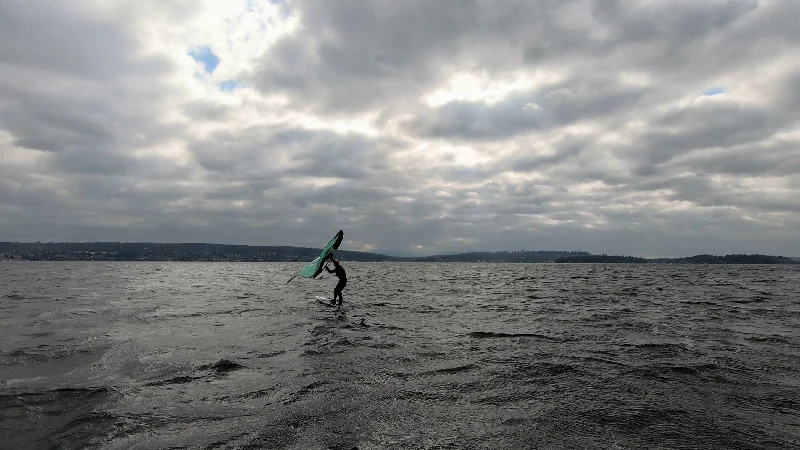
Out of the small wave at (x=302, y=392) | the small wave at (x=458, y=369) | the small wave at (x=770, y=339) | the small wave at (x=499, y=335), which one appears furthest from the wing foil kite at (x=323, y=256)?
the small wave at (x=770, y=339)

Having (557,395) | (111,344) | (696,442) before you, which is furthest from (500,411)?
(111,344)

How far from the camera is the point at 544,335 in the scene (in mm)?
15859

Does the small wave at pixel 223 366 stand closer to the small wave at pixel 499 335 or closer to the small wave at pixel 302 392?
the small wave at pixel 302 392

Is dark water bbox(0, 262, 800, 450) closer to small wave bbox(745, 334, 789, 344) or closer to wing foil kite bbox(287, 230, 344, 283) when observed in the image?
small wave bbox(745, 334, 789, 344)

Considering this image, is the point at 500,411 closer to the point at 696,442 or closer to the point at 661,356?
the point at 696,442

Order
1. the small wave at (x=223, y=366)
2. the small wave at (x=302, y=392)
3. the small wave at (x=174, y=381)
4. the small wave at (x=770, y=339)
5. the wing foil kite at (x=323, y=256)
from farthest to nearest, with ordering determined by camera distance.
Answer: the wing foil kite at (x=323, y=256) → the small wave at (x=770, y=339) → the small wave at (x=223, y=366) → the small wave at (x=174, y=381) → the small wave at (x=302, y=392)

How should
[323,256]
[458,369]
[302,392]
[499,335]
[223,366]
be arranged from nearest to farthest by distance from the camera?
[302,392], [458,369], [223,366], [499,335], [323,256]

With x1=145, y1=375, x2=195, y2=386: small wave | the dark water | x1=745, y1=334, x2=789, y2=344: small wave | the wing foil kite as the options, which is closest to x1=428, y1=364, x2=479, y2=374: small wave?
the dark water

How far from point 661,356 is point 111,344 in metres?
16.5

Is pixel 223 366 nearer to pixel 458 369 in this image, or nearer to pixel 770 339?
pixel 458 369

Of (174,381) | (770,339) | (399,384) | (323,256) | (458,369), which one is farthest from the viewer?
(323,256)

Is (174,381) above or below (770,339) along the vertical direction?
below

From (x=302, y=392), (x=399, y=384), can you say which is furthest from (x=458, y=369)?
(x=302, y=392)

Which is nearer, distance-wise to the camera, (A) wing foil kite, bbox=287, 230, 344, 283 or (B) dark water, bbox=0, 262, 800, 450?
(B) dark water, bbox=0, 262, 800, 450
